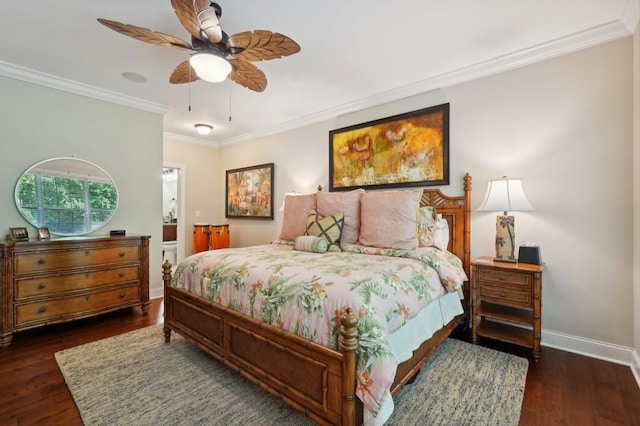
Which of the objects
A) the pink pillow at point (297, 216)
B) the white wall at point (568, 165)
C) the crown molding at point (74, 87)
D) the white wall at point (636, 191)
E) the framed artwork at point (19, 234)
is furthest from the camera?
the pink pillow at point (297, 216)

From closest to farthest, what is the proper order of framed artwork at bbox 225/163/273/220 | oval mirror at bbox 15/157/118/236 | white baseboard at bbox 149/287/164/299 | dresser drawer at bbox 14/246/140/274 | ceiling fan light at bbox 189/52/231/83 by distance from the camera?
ceiling fan light at bbox 189/52/231/83
dresser drawer at bbox 14/246/140/274
oval mirror at bbox 15/157/118/236
white baseboard at bbox 149/287/164/299
framed artwork at bbox 225/163/273/220

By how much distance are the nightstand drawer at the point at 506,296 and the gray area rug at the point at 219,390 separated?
0.43m

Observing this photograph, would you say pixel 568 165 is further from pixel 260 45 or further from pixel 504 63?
pixel 260 45

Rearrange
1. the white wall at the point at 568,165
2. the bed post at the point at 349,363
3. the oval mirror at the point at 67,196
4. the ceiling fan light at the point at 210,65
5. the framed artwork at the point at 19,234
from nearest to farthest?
the bed post at the point at 349,363, the ceiling fan light at the point at 210,65, the white wall at the point at 568,165, the framed artwork at the point at 19,234, the oval mirror at the point at 67,196

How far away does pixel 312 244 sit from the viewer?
9.01 ft

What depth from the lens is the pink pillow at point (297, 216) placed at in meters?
3.30

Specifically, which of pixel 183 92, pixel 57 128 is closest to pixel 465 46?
pixel 183 92

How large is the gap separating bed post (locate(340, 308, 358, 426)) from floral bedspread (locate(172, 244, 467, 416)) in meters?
0.04

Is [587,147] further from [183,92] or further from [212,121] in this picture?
[212,121]

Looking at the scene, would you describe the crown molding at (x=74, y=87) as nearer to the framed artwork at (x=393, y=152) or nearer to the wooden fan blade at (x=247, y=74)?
the wooden fan blade at (x=247, y=74)

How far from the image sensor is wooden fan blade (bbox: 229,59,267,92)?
226 cm

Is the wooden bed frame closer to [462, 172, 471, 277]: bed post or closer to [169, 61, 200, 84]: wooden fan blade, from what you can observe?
[462, 172, 471, 277]: bed post

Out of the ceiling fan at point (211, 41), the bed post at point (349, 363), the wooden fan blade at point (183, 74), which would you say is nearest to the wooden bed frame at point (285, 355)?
the bed post at point (349, 363)

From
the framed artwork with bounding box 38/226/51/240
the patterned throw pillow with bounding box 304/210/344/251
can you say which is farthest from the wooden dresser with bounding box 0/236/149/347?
the patterned throw pillow with bounding box 304/210/344/251
